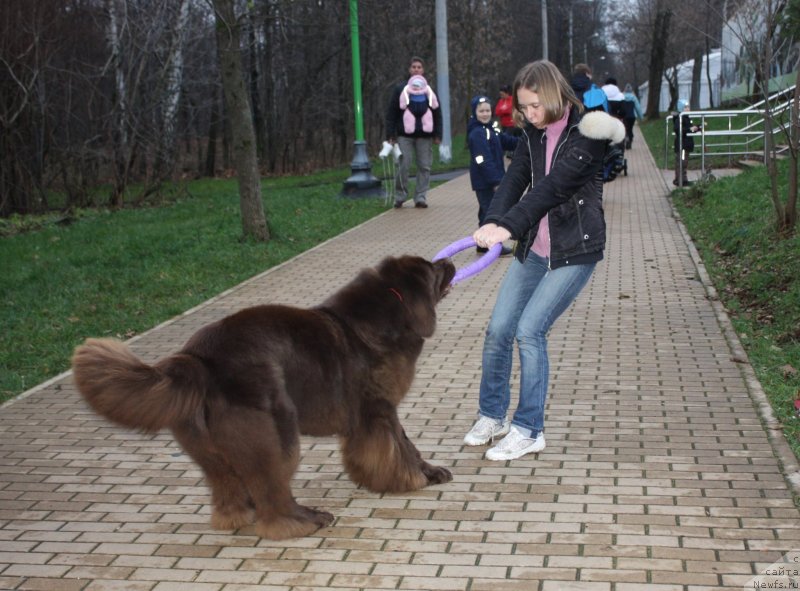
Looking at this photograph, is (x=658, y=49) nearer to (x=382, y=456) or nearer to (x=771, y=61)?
(x=771, y=61)

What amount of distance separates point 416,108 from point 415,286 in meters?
12.0

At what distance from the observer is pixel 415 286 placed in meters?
4.94

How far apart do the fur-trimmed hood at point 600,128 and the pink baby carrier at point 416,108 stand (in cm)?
1157

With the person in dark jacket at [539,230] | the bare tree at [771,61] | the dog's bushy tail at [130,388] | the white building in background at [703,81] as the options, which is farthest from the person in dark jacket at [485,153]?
the white building in background at [703,81]

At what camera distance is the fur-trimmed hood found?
5.12m

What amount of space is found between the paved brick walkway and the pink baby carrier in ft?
29.1

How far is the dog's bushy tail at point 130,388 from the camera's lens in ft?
13.0

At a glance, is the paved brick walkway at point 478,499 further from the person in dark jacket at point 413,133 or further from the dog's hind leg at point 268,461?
the person in dark jacket at point 413,133

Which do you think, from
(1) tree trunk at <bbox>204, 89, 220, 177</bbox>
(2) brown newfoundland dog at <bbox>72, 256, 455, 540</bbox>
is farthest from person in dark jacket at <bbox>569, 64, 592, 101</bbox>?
(1) tree trunk at <bbox>204, 89, 220, 177</bbox>

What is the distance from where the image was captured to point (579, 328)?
8891 mm

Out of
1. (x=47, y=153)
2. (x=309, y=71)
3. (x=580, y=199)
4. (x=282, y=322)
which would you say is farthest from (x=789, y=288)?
(x=309, y=71)

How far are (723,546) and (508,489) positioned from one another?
1.19m

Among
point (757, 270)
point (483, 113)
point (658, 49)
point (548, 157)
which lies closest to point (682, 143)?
point (483, 113)

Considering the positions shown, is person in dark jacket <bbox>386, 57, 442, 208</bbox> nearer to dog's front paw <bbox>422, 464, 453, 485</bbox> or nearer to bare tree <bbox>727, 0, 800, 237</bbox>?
bare tree <bbox>727, 0, 800, 237</bbox>
